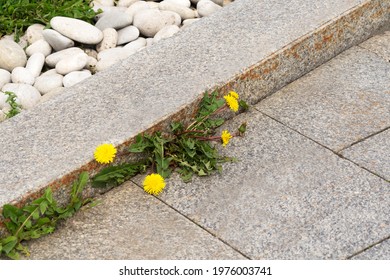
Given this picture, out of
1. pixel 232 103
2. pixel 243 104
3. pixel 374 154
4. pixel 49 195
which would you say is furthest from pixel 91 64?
pixel 374 154

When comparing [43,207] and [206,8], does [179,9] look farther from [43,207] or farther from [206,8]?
[43,207]

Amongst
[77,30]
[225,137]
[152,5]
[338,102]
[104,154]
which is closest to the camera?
[104,154]

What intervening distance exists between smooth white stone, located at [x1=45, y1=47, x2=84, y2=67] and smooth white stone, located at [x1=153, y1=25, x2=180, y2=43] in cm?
41

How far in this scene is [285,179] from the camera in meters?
3.90

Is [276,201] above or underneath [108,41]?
underneath

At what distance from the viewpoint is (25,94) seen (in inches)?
176

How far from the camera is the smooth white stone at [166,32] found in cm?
491

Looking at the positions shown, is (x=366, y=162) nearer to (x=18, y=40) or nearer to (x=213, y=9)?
(x=213, y=9)

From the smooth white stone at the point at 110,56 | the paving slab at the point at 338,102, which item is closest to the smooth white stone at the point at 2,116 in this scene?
the smooth white stone at the point at 110,56

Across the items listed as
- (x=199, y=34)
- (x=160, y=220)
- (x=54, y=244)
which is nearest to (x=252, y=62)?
(x=199, y=34)

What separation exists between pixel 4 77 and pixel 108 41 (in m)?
0.58

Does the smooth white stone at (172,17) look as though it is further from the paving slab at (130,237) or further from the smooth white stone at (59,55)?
the paving slab at (130,237)

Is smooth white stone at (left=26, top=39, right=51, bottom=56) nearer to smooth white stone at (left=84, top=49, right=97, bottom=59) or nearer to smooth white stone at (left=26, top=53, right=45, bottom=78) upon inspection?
smooth white stone at (left=26, top=53, right=45, bottom=78)

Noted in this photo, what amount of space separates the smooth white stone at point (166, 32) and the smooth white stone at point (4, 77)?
2.57ft
